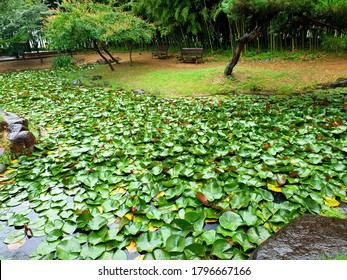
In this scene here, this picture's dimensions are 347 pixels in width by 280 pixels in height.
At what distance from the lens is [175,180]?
108 inches

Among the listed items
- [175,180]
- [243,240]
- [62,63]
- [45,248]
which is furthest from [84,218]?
[62,63]

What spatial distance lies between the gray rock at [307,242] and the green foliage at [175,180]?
0.26m

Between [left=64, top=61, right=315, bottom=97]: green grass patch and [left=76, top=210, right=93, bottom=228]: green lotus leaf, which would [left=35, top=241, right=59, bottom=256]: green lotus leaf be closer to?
[left=76, top=210, right=93, bottom=228]: green lotus leaf

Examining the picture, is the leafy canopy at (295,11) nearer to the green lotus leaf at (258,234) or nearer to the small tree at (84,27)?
the green lotus leaf at (258,234)

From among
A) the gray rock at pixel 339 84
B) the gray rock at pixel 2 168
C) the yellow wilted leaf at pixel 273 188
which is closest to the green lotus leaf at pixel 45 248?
the gray rock at pixel 2 168

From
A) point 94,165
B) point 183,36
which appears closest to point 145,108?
point 94,165

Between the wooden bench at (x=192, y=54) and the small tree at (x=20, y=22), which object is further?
the small tree at (x=20, y=22)

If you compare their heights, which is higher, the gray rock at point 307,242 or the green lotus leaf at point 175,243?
the gray rock at point 307,242

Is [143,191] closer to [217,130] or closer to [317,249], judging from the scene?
[317,249]

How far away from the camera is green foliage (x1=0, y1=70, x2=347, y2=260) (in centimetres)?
202

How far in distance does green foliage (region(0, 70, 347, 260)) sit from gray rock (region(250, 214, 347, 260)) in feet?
0.85

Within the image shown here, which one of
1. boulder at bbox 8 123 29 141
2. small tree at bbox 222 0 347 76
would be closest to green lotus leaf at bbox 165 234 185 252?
boulder at bbox 8 123 29 141

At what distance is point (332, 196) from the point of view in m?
2.41

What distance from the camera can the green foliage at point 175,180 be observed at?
79.7 inches
